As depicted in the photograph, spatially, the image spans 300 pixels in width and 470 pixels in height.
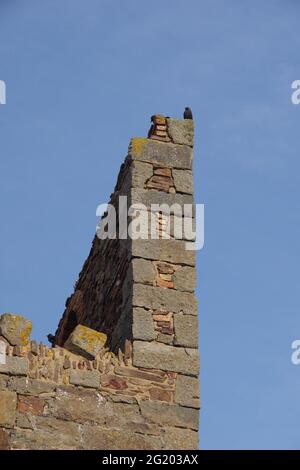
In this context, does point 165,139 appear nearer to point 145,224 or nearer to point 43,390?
point 145,224

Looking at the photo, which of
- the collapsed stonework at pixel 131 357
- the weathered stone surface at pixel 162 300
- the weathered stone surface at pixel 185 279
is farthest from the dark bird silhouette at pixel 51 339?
the weathered stone surface at pixel 162 300

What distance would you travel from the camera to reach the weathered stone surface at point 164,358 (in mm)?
17672

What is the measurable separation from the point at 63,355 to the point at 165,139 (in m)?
2.88

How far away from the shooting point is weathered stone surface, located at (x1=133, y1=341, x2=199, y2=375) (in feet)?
58.0

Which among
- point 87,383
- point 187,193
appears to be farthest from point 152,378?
point 187,193

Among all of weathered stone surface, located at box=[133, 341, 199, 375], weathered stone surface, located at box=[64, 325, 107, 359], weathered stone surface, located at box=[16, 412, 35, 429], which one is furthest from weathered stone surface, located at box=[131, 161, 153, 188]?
weathered stone surface, located at box=[16, 412, 35, 429]

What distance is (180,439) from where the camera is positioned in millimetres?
17359

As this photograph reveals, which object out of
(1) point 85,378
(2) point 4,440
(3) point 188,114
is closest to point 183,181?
(3) point 188,114

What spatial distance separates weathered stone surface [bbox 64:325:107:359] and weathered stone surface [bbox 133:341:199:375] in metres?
0.40

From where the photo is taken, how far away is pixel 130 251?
18328 millimetres

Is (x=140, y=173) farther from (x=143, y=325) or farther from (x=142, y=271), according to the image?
(x=143, y=325)

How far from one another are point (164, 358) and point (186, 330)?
426 mm

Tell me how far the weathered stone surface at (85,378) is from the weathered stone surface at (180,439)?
830 mm

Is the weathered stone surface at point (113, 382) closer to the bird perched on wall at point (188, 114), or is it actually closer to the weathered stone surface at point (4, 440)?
the weathered stone surface at point (4, 440)
